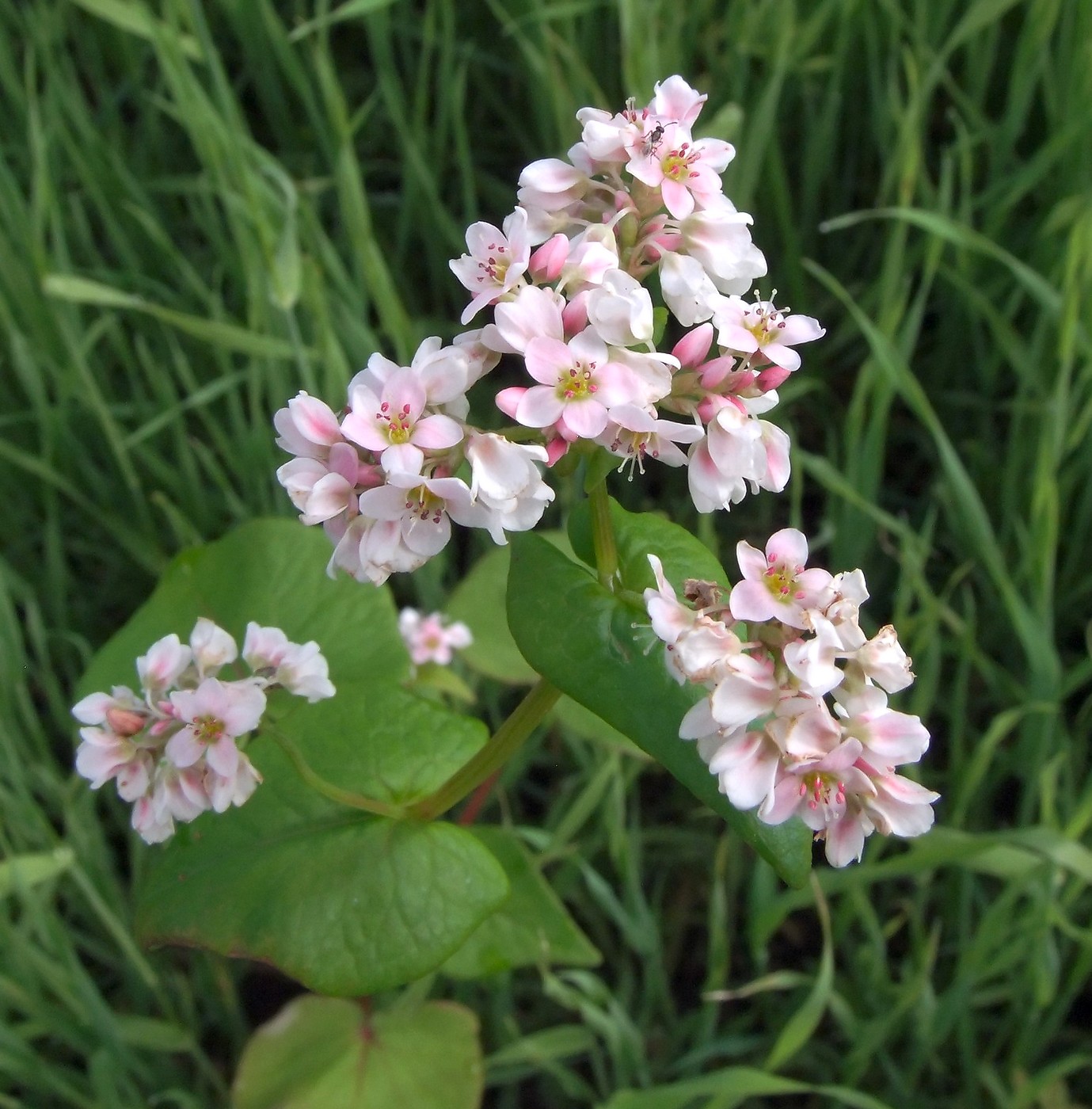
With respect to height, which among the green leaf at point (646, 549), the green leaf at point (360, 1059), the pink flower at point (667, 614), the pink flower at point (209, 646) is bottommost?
the green leaf at point (360, 1059)

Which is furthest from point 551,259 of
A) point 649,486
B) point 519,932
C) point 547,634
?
point 649,486

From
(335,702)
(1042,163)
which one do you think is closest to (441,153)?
(1042,163)

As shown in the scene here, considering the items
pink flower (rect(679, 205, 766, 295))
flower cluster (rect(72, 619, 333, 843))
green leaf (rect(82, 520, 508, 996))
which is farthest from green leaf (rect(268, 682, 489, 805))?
pink flower (rect(679, 205, 766, 295))

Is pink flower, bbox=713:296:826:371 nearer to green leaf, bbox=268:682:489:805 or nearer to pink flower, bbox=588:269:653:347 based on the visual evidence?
pink flower, bbox=588:269:653:347

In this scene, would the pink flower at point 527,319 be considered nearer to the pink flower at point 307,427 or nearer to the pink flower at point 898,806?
the pink flower at point 307,427

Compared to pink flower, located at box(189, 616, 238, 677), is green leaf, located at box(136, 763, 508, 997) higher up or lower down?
lower down

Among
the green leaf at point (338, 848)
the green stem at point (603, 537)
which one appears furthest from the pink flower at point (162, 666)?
the green stem at point (603, 537)

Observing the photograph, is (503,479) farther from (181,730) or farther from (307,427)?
(181,730)
